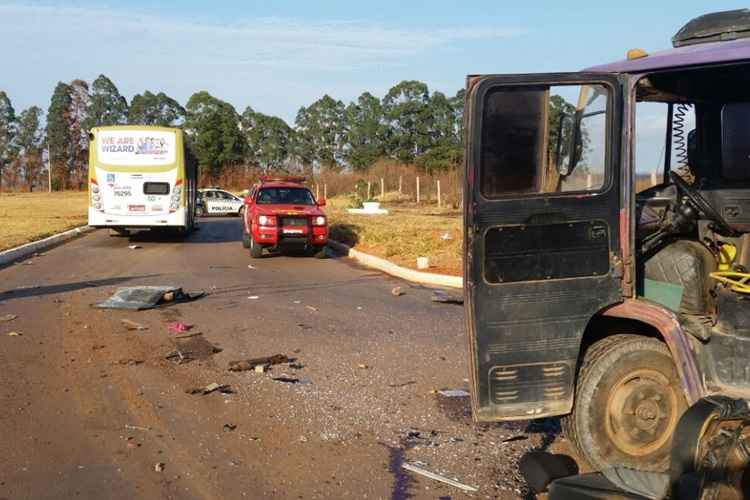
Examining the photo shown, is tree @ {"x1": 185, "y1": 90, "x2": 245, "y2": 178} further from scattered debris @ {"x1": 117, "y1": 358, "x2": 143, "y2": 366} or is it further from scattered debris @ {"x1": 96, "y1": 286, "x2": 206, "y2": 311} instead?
scattered debris @ {"x1": 117, "y1": 358, "x2": 143, "y2": 366}

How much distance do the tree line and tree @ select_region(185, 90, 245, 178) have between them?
9cm

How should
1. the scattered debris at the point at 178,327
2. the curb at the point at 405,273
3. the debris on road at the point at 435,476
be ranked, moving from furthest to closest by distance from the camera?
the curb at the point at 405,273 < the scattered debris at the point at 178,327 < the debris on road at the point at 435,476

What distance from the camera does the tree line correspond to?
224 feet

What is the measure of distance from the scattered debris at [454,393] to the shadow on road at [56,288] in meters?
7.73

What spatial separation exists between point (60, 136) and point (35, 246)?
203 ft

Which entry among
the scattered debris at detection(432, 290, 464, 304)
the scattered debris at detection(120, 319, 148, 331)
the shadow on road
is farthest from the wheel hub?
the shadow on road

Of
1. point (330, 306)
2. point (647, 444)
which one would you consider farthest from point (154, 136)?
point (647, 444)

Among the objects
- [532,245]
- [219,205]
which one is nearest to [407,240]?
[532,245]

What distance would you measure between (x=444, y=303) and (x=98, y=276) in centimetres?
686

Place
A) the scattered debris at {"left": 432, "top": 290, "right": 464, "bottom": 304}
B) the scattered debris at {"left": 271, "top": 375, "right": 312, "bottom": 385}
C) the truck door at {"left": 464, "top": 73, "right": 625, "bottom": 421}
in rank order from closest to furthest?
the truck door at {"left": 464, "top": 73, "right": 625, "bottom": 421}
the scattered debris at {"left": 271, "top": 375, "right": 312, "bottom": 385}
the scattered debris at {"left": 432, "top": 290, "right": 464, "bottom": 304}

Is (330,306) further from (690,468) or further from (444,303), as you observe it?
(690,468)

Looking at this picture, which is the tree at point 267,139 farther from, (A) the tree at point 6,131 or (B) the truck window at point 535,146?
(B) the truck window at point 535,146

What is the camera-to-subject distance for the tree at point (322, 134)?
76.1 metres

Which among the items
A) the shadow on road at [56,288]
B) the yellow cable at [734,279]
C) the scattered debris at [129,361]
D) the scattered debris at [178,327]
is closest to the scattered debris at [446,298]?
the scattered debris at [178,327]
